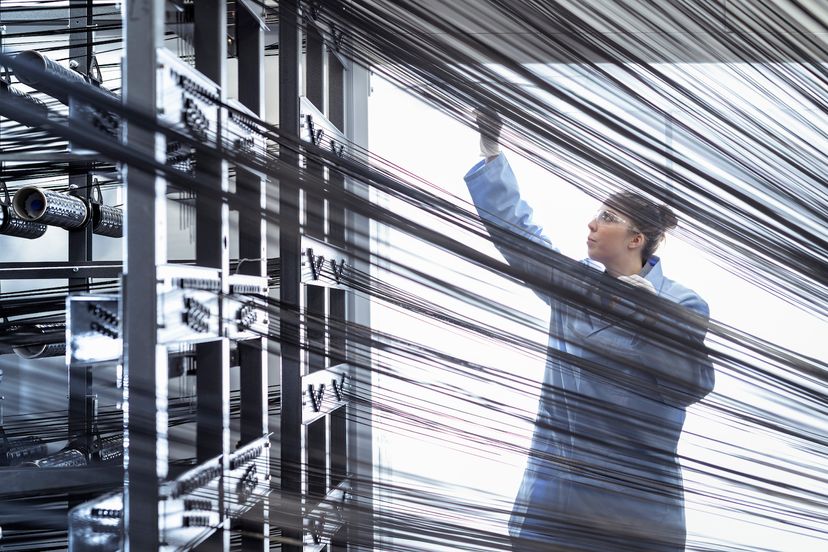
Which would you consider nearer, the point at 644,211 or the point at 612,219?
the point at 644,211

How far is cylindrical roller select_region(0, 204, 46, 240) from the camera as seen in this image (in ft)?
6.21

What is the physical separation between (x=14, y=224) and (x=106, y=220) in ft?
1.26

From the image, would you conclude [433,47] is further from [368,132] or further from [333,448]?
Result: [368,132]

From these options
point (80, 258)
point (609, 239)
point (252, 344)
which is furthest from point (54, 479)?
point (609, 239)

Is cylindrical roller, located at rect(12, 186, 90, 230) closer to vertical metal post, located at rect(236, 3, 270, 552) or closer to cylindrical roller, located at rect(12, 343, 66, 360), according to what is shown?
cylindrical roller, located at rect(12, 343, 66, 360)

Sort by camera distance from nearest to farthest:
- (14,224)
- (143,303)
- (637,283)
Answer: (637,283)
(143,303)
(14,224)

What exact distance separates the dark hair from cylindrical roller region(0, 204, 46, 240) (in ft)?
5.69

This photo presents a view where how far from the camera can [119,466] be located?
1422mm

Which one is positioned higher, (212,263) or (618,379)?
(212,263)

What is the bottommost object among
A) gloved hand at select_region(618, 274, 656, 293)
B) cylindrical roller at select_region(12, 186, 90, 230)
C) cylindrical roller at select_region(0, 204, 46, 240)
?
gloved hand at select_region(618, 274, 656, 293)

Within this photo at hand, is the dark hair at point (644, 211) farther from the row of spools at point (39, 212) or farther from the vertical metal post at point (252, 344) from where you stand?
the row of spools at point (39, 212)

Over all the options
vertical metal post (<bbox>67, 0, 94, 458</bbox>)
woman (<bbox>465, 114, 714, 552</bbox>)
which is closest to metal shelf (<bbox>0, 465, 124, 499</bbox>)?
vertical metal post (<bbox>67, 0, 94, 458</bbox>)

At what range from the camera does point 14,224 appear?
192 centimetres

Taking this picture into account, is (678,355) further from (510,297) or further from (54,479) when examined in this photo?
(510,297)
